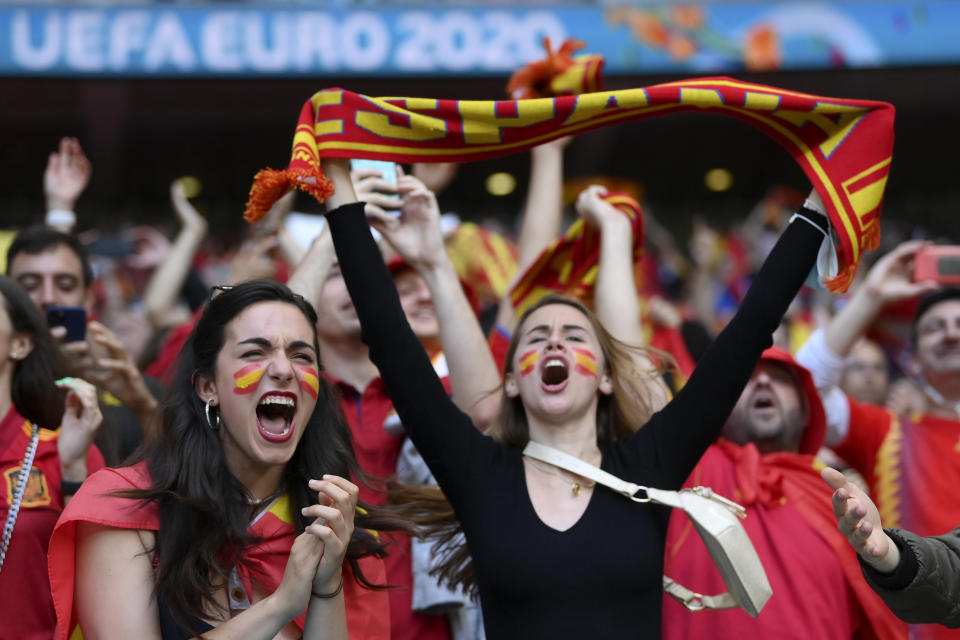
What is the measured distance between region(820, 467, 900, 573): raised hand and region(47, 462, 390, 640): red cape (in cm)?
102

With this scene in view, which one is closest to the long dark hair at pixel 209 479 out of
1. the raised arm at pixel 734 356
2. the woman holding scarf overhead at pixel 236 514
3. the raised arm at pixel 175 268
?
the woman holding scarf overhead at pixel 236 514

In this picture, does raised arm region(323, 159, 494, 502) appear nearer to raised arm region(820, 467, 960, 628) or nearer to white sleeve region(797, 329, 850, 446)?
raised arm region(820, 467, 960, 628)

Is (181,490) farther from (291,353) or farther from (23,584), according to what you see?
(23,584)

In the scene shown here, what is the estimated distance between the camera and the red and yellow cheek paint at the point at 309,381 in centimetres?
253

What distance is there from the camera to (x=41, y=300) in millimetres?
3674

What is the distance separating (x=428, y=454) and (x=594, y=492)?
38 cm

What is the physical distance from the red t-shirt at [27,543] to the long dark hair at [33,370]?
10 cm

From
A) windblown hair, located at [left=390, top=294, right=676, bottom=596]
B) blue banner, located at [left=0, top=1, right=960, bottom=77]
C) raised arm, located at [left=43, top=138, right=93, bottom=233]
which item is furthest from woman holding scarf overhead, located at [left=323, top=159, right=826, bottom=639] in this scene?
blue banner, located at [left=0, top=1, right=960, bottom=77]

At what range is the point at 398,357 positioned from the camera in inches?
102

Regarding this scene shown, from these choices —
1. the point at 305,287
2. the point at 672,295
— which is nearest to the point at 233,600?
the point at 305,287

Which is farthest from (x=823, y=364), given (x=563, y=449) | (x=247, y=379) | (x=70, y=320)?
(x=70, y=320)

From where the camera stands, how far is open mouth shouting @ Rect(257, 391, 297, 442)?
97.1 inches

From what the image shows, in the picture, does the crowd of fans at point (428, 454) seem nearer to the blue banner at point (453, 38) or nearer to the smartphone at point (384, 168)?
the smartphone at point (384, 168)

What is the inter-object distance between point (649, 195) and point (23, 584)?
1139cm
